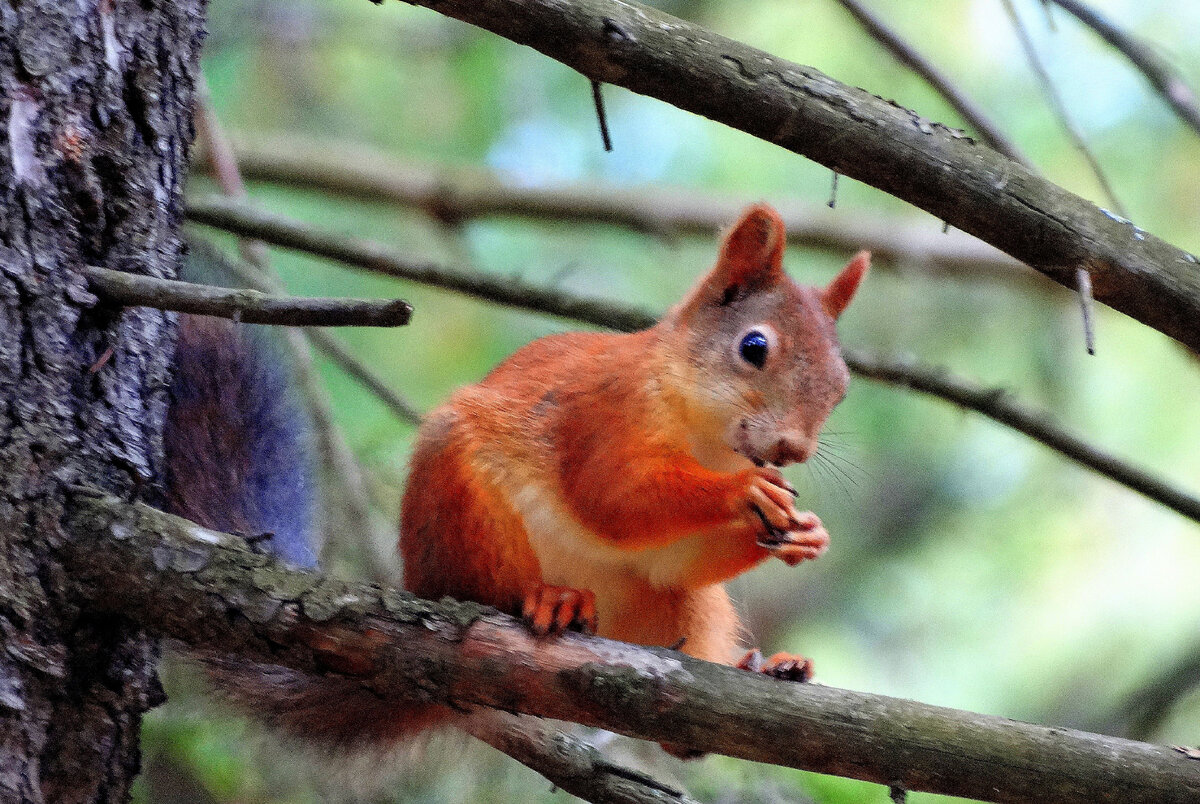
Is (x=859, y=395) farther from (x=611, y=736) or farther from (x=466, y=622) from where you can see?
(x=466, y=622)

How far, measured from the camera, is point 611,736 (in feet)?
7.01

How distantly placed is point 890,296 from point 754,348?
247 cm

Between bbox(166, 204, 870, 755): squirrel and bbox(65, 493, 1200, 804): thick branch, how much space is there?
319 mm

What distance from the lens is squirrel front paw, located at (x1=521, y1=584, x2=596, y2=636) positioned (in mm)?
1615

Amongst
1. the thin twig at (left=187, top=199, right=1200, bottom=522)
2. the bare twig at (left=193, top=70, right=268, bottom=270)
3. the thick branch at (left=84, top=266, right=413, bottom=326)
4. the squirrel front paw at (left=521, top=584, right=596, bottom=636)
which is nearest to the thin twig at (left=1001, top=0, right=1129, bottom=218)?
the thin twig at (left=187, top=199, right=1200, bottom=522)

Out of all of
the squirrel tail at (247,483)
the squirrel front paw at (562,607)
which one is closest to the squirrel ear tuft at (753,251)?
the squirrel front paw at (562,607)

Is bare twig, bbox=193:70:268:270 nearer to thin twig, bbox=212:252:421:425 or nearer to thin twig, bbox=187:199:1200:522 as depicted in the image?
thin twig, bbox=212:252:421:425

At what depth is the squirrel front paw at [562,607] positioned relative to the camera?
162 cm

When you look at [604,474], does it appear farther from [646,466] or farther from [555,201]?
[555,201]

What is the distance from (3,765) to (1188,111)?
180 centimetres

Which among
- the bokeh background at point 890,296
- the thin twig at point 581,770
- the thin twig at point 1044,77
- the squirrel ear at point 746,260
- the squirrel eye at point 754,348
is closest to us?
the thin twig at point 581,770

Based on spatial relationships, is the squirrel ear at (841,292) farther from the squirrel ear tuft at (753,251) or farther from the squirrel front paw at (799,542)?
the squirrel front paw at (799,542)

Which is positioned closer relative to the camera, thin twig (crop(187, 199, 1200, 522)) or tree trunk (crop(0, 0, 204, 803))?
tree trunk (crop(0, 0, 204, 803))

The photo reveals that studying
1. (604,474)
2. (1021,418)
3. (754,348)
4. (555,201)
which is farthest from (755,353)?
(555,201)
